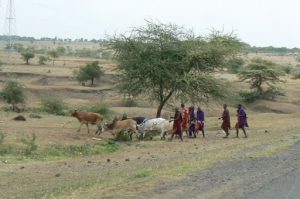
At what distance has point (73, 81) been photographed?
71438 mm

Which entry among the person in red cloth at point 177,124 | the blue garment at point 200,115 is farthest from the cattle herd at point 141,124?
the blue garment at point 200,115

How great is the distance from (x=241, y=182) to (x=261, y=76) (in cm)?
5293

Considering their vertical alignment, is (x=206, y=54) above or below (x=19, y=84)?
above

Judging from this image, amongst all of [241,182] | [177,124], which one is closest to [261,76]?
[177,124]

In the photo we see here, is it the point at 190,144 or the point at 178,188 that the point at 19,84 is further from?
the point at 178,188

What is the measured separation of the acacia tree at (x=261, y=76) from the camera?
64188mm

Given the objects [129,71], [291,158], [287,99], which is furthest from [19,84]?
[291,158]

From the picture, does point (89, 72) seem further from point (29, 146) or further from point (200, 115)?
point (29, 146)

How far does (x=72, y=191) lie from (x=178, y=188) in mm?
2577

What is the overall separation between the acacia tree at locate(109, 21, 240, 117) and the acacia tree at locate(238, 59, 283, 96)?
89.9 ft

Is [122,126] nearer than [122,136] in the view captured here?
Yes

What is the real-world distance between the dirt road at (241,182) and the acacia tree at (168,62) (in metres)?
19.2

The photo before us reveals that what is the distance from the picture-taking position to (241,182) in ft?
41.2

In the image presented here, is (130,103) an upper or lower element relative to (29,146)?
lower
